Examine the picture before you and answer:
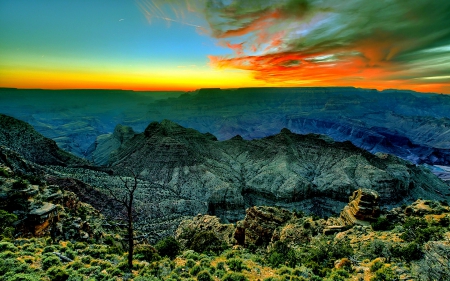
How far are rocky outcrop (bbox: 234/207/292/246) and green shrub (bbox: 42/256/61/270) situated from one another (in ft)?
78.9

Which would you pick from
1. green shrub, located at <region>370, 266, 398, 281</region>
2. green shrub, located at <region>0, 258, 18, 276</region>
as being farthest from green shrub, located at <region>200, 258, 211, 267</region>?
green shrub, located at <region>0, 258, 18, 276</region>

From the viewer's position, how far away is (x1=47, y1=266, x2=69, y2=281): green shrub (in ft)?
42.3

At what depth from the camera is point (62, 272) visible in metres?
13.1

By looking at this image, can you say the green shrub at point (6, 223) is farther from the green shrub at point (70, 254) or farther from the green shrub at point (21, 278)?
the green shrub at point (21, 278)

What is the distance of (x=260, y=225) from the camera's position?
34500 millimetres

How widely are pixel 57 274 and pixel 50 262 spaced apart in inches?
114

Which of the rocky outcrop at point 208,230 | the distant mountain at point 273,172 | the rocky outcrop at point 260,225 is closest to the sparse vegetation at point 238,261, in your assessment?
the rocky outcrop at point 260,225

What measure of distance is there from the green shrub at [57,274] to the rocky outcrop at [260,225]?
80.6ft

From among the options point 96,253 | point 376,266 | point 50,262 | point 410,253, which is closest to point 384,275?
point 376,266

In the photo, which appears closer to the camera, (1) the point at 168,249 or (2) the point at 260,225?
(1) the point at 168,249

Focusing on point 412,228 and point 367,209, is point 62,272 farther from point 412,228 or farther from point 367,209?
point 367,209

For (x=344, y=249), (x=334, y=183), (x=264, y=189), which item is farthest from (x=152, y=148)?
(x=344, y=249)

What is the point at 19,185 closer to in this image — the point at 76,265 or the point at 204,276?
the point at 76,265

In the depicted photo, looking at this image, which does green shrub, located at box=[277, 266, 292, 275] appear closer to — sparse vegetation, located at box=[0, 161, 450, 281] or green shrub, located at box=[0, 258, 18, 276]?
sparse vegetation, located at box=[0, 161, 450, 281]
